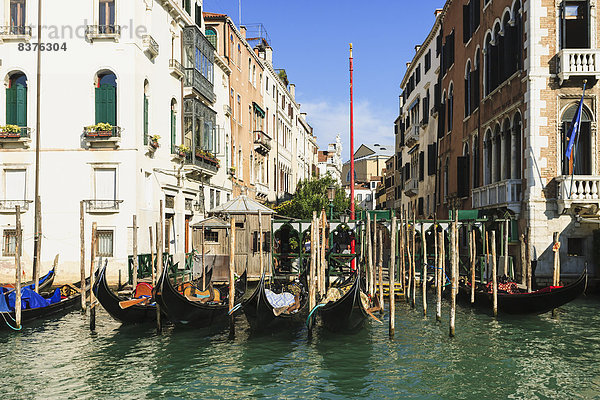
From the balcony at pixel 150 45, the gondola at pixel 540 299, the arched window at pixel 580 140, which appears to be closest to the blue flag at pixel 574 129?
the arched window at pixel 580 140

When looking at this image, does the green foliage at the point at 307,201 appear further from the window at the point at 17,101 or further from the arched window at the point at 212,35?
the window at the point at 17,101

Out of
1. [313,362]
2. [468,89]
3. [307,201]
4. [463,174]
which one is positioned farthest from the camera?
[307,201]

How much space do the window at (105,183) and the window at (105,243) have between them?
2.81ft

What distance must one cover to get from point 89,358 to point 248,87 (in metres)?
19.7

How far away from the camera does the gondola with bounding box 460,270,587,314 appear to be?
35.9ft

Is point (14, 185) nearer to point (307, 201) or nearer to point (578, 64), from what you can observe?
point (307, 201)

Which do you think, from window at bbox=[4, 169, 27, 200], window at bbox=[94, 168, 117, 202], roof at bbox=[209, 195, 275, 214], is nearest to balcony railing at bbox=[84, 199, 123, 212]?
window at bbox=[94, 168, 117, 202]

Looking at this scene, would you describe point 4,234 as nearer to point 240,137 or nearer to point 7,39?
point 7,39

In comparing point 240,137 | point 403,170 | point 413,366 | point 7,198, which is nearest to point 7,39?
point 7,198

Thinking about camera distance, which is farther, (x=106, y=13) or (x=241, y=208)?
(x=241, y=208)

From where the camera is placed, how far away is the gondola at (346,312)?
32.8ft

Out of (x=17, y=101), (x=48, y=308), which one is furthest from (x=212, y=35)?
(x=48, y=308)

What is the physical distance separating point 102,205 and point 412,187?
17.5 m

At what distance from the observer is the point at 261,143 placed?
2827cm
